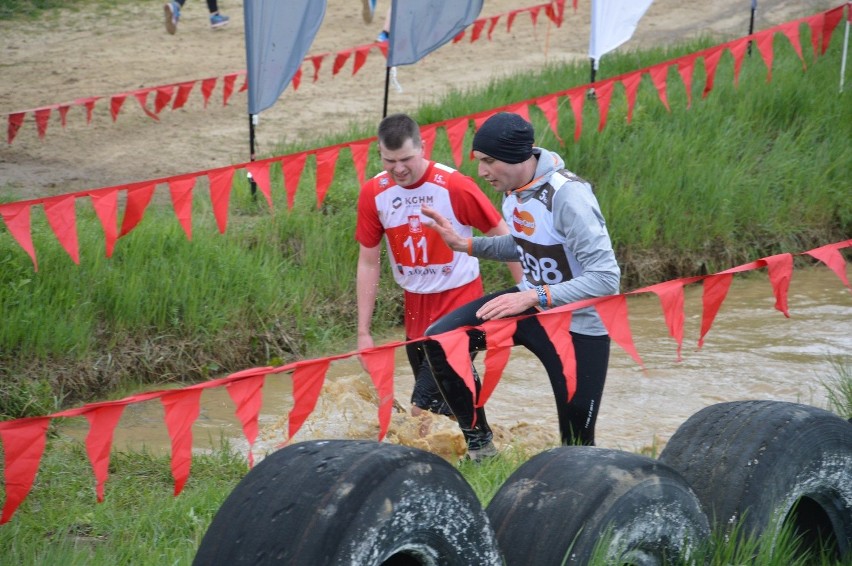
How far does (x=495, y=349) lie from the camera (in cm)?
481

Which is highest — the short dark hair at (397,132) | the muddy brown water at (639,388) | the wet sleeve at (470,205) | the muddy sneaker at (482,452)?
the short dark hair at (397,132)

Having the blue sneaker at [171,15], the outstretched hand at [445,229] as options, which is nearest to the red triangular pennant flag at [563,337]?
the outstretched hand at [445,229]

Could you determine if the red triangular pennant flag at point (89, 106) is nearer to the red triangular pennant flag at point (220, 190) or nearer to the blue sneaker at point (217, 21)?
the blue sneaker at point (217, 21)

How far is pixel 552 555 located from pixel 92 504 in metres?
2.55

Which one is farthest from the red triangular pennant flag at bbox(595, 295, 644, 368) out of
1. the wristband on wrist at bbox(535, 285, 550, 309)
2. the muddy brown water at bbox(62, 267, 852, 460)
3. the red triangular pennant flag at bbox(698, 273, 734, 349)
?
the muddy brown water at bbox(62, 267, 852, 460)

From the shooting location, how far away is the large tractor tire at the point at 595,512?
348 centimetres

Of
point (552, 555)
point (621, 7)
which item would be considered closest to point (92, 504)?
point (552, 555)

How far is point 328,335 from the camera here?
8.07m

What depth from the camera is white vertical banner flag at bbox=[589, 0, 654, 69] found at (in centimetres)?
1040

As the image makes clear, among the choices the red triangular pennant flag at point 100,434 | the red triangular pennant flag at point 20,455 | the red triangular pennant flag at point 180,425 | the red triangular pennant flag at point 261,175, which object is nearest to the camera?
the red triangular pennant flag at point 20,455

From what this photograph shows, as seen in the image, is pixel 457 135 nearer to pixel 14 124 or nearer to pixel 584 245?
pixel 584 245

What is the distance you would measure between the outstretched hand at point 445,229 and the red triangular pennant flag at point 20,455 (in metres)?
2.12

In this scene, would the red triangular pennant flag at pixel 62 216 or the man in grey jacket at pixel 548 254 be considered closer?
the man in grey jacket at pixel 548 254

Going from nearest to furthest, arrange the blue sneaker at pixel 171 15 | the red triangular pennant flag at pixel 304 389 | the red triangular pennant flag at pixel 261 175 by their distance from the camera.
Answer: the red triangular pennant flag at pixel 304 389 < the red triangular pennant flag at pixel 261 175 < the blue sneaker at pixel 171 15
